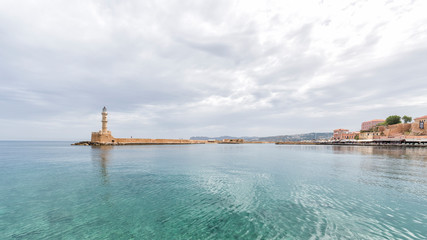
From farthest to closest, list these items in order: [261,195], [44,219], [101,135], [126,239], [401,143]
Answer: [401,143] → [101,135] → [261,195] → [44,219] → [126,239]

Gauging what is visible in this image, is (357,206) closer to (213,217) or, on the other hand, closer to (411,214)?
(411,214)

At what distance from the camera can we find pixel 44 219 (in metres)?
7.91

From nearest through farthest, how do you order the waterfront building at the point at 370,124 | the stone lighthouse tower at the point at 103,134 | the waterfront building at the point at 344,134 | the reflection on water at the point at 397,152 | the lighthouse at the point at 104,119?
the reflection on water at the point at 397,152, the lighthouse at the point at 104,119, the stone lighthouse tower at the point at 103,134, the waterfront building at the point at 344,134, the waterfront building at the point at 370,124

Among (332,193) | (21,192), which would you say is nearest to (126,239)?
(21,192)

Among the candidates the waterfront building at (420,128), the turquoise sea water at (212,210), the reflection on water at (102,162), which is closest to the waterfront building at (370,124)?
the waterfront building at (420,128)

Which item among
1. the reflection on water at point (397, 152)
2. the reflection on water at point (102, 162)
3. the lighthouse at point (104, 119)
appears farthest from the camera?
the lighthouse at point (104, 119)

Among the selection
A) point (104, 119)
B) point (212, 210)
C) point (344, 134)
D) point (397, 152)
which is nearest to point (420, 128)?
point (344, 134)

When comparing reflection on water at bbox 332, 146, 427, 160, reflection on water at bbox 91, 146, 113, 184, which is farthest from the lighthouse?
reflection on water at bbox 332, 146, 427, 160

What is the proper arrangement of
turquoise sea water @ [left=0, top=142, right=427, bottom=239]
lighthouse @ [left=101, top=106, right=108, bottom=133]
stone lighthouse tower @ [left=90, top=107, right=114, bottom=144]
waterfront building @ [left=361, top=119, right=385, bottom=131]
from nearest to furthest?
1. turquoise sea water @ [left=0, top=142, right=427, bottom=239]
2. lighthouse @ [left=101, top=106, right=108, bottom=133]
3. stone lighthouse tower @ [left=90, top=107, right=114, bottom=144]
4. waterfront building @ [left=361, top=119, right=385, bottom=131]

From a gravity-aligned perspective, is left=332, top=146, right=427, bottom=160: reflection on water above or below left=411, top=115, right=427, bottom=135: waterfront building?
below

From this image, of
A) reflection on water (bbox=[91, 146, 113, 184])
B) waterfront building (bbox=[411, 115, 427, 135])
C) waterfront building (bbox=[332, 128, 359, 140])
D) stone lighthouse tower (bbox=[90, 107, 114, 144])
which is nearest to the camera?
reflection on water (bbox=[91, 146, 113, 184])

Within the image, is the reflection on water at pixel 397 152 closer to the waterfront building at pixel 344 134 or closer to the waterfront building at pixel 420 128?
the waterfront building at pixel 420 128

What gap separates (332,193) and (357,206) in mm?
2250

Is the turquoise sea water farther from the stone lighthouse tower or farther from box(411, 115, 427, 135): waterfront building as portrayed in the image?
box(411, 115, 427, 135): waterfront building
